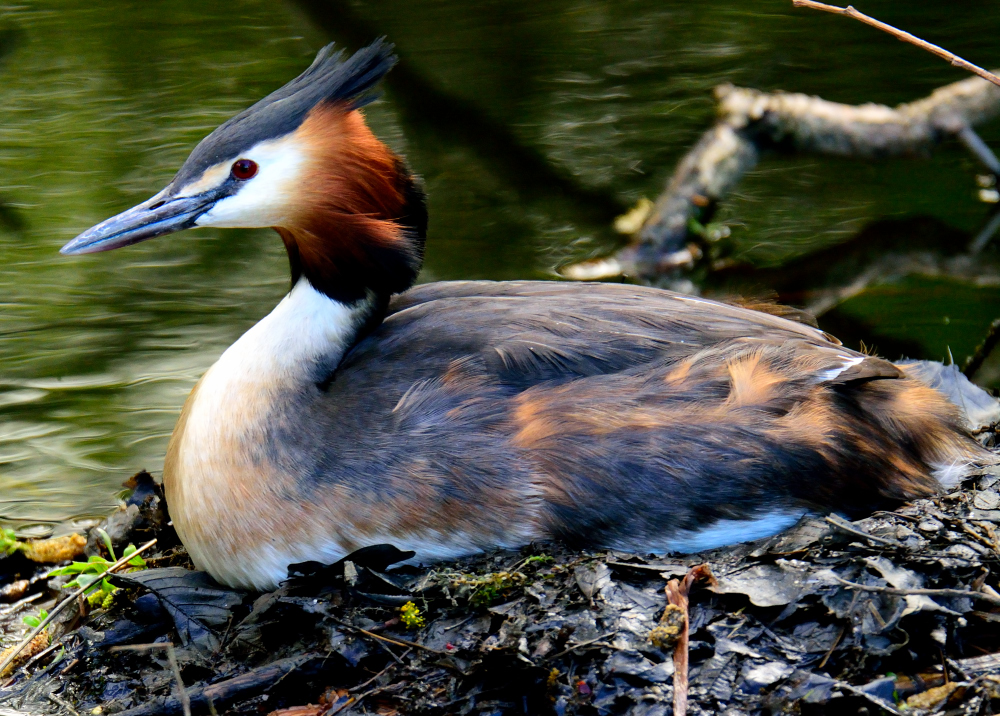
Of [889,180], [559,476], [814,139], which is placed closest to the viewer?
[559,476]

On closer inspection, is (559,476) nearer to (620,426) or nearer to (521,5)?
(620,426)

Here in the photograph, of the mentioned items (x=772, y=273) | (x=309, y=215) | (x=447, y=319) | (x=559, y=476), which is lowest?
(x=772, y=273)

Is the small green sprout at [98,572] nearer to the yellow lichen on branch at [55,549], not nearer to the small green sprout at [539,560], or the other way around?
the yellow lichen on branch at [55,549]

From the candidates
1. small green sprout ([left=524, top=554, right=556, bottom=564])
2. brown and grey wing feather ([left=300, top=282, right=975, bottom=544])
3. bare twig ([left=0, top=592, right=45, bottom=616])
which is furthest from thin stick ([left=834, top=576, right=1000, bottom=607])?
bare twig ([left=0, top=592, right=45, bottom=616])

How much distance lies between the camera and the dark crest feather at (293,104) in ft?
12.3

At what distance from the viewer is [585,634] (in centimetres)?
312

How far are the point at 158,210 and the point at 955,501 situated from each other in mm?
2737

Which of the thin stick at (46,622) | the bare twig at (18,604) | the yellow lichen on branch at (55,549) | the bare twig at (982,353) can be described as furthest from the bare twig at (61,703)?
the bare twig at (982,353)

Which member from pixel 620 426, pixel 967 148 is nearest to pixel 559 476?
pixel 620 426

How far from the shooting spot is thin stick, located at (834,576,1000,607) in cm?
292

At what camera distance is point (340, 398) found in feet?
12.3

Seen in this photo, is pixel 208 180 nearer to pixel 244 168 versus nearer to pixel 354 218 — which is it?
pixel 244 168

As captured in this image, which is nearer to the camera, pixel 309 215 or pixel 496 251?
pixel 309 215

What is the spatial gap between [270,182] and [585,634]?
5.82 feet
